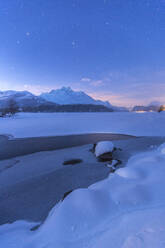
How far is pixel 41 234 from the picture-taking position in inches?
76.9

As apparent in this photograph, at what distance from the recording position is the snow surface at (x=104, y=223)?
4.46 feet

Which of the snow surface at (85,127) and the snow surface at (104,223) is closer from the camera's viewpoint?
the snow surface at (104,223)

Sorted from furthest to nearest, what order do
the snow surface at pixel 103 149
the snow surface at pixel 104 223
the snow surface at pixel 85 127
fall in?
the snow surface at pixel 85 127
the snow surface at pixel 103 149
the snow surface at pixel 104 223

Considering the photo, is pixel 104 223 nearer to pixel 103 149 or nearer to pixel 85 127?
pixel 103 149

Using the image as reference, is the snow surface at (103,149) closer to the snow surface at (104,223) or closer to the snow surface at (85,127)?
the snow surface at (104,223)

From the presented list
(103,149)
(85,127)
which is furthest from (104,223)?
(85,127)

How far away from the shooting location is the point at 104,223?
1783 millimetres

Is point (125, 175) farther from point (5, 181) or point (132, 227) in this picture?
point (5, 181)

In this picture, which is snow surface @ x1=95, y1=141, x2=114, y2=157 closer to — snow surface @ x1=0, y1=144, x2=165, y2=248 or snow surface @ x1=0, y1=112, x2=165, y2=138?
snow surface @ x1=0, y1=144, x2=165, y2=248

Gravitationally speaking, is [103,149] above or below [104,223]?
below

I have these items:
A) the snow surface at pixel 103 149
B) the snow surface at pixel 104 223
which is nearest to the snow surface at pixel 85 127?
the snow surface at pixel 103 149

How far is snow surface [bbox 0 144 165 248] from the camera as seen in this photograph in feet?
4.46

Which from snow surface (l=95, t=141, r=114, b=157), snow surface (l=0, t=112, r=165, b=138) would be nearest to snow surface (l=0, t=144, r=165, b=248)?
snow surface (l=95, t=141, r=114, b=157)

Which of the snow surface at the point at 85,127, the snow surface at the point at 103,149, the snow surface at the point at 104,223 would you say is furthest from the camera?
the snow surface at the point at 85,127
